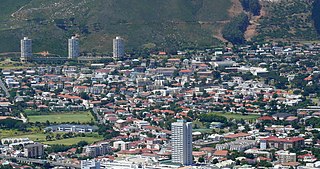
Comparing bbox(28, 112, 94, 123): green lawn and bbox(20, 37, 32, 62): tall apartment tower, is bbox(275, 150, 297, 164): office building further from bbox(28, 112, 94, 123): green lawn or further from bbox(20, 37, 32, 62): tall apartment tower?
bbox(20, 37, 32, 62): tall apartment tower

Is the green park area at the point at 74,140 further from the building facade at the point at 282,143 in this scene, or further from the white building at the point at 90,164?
the white building at the point at 90,164

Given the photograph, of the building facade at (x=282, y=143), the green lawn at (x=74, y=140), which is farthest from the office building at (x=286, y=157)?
the green lawn at (x=74, y=140)

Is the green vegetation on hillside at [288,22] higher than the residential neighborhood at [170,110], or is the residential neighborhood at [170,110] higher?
the green vegetation on hillside at [288,22]

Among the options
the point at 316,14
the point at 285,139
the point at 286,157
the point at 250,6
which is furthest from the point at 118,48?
the point at 286,157

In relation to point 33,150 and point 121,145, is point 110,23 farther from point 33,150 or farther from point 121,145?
point 33,150

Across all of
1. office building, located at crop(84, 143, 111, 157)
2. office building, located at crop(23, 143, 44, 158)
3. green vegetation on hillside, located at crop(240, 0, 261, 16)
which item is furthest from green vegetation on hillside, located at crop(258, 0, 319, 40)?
office building, located at crop(23, 143, 44, 158)

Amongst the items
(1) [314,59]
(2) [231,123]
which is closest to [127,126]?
(2) [231,123]
